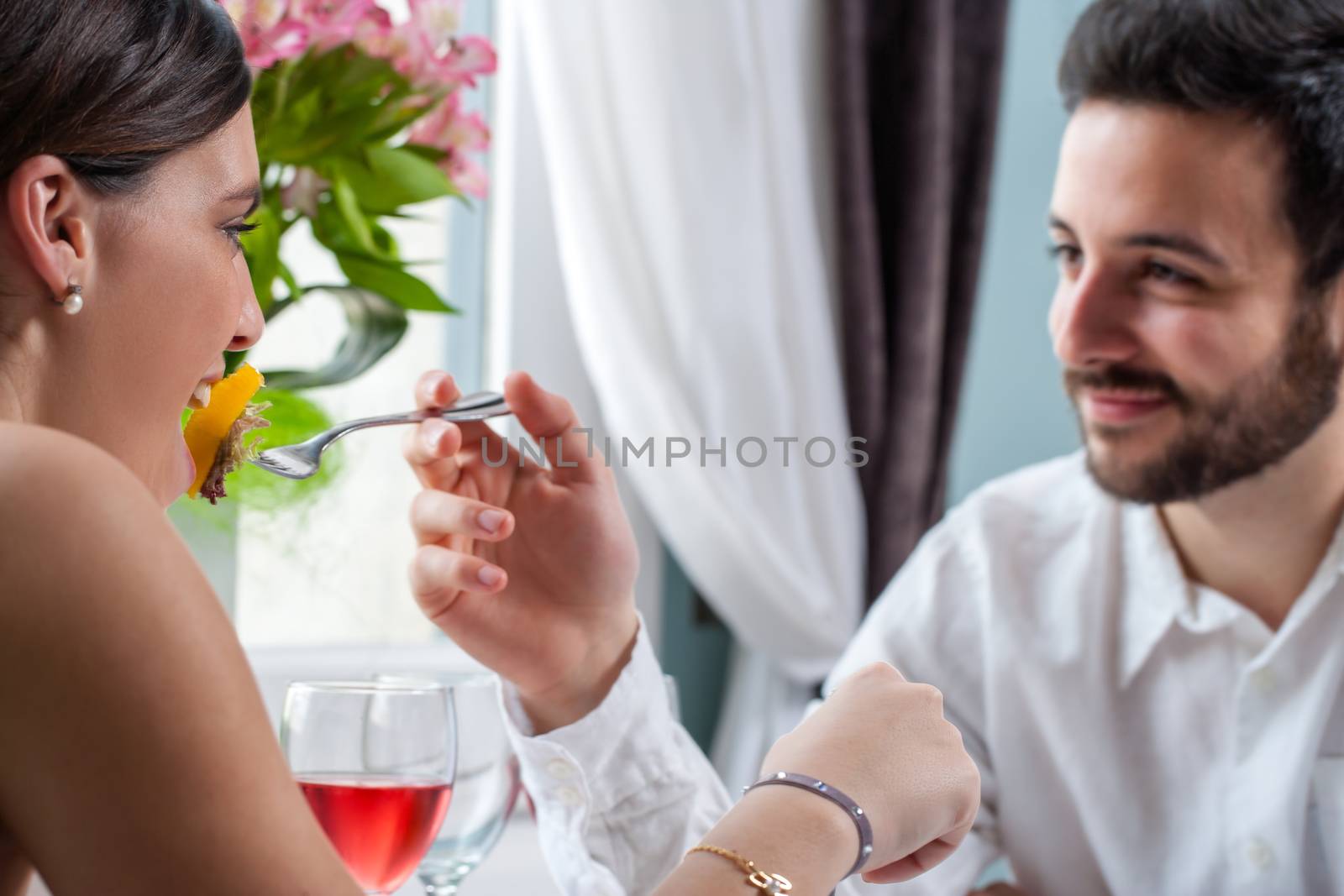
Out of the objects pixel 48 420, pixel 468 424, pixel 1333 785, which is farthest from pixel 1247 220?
pixel 48 420

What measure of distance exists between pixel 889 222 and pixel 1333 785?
128cm

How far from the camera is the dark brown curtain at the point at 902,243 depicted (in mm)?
2197

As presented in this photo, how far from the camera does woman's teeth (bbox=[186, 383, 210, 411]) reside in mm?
819

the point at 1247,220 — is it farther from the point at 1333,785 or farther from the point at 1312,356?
the point at 1333,785

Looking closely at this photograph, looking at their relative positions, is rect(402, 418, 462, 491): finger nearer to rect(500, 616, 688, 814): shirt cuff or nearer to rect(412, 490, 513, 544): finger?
rect(412, 490, 513, 544): finger

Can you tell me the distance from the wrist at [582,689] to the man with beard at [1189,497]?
47cm

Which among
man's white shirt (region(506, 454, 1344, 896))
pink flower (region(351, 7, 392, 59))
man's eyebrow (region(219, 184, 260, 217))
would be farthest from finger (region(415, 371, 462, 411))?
man's white shirt (region(506, 454, 1344, 896))

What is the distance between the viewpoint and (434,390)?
38.6 inches

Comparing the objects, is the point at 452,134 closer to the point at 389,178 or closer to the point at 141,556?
the point at 389,178

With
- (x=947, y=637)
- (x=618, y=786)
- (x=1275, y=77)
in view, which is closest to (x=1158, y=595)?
(x=947, y=637)

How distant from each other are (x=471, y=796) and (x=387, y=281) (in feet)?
1.63

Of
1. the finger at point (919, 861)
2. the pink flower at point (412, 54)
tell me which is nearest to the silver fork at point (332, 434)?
the pink flower at point (412, 54)

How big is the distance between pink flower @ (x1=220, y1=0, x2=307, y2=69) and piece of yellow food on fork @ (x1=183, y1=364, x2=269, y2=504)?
278 millimetres

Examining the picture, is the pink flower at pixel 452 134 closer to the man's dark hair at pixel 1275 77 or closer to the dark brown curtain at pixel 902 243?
the man's dark hair at pixel 1275 77
